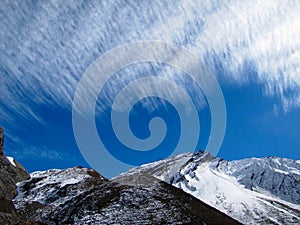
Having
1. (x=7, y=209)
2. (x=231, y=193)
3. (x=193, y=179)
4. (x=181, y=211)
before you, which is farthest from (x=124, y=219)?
(x=193, y=179)

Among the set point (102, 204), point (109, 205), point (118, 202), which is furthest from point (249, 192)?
point (102, 204)

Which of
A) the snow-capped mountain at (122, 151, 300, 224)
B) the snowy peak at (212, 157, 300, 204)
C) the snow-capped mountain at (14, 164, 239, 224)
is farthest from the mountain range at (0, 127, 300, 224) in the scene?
the snowy peak at (212, 157, 300, 204)

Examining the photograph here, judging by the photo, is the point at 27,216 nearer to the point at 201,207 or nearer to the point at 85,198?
the point at 85,198

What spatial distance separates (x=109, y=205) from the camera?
2665 inches

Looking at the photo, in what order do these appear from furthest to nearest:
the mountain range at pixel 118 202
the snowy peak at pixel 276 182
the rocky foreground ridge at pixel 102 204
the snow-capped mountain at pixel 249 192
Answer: the snowy peak at pixel 276 182 → the snow-capped mountain at pixel 249 192 → the mountain range at pixel 118 202 → the rocky foreground ridge at pixel 102 204

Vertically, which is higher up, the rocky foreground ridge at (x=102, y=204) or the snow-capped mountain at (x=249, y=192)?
the snow-capped mountain at (x=249, y=192)

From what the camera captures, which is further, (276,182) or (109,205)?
(276,182)

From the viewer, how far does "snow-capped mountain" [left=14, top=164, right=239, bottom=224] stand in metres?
61.5

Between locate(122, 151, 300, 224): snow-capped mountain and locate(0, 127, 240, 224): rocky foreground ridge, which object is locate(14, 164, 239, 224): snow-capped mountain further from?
locate(122, 151, 300, 224): snow-capped mountain

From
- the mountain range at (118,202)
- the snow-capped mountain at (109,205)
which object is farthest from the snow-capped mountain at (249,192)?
the snow-capped mountain at (109,205)

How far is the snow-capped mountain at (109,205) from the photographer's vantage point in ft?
202

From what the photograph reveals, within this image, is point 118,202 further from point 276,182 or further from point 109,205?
point 276,182

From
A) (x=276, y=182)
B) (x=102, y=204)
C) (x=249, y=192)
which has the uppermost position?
(x=276, y=182)

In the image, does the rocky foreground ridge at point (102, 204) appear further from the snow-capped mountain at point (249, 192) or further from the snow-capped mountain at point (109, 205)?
the snow-capped mountain at point (249, 192)
